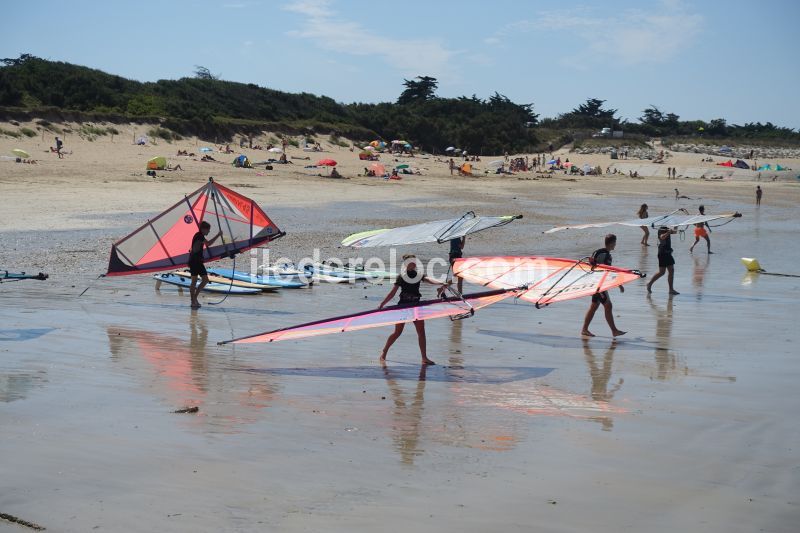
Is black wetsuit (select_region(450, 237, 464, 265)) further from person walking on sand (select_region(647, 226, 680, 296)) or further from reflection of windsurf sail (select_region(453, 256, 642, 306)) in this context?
person walking on sand (select_region(647, 226, 680, 296))

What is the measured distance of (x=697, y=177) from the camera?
54.8 m

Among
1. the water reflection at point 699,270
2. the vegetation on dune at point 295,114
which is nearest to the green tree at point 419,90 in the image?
Answer: the vegetation on dune at point 295,114

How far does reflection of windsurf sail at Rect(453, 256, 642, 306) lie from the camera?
10305mm

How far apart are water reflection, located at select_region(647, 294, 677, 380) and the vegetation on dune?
2905 centimetres

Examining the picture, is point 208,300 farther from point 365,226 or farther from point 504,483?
point 365,226

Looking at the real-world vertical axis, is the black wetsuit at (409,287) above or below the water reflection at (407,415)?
above

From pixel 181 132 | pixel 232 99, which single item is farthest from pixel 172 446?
pixel 232 99

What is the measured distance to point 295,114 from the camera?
61500mm

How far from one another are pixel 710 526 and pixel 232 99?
59543mm

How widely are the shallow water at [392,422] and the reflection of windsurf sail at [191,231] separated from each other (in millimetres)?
797

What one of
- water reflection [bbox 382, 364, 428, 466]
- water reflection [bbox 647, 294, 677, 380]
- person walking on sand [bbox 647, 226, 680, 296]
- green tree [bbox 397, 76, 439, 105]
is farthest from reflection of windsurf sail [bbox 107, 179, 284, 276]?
green tree [bbox 397, 76, 439, 105]

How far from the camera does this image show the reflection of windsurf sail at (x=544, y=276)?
10305 millimetres

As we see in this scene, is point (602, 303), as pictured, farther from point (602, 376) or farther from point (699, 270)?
point (699, 270)

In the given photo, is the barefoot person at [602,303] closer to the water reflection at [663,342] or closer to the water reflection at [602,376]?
the water reflection at [602,376]
